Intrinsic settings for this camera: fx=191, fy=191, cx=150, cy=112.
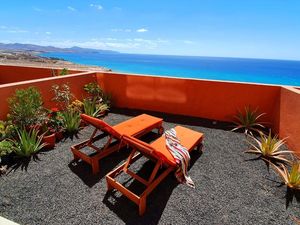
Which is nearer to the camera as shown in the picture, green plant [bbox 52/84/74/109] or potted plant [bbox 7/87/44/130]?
potted plant [bbox 7/87/44/130]

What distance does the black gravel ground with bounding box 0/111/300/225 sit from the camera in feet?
8.53

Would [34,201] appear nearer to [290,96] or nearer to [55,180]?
[55,180]

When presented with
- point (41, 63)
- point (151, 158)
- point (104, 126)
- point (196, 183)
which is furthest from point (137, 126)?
point (41, 63)

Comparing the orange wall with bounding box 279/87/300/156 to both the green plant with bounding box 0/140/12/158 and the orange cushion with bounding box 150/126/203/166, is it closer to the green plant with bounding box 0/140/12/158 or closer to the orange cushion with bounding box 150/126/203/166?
the orange cushion with bounding box 150/126/203/166

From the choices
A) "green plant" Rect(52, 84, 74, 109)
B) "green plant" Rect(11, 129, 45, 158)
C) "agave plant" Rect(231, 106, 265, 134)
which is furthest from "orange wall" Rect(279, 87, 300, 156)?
"green plant" Rect(52, 84, 74, 109)

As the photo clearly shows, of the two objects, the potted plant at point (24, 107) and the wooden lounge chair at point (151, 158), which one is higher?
the potted plant at point (24, 107)

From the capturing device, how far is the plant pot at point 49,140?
4.29 metres

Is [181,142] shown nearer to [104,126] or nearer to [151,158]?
[151,158]

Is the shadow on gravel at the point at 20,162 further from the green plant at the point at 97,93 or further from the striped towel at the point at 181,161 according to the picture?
the green plant at the point at 97,93

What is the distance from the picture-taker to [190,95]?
6184mm

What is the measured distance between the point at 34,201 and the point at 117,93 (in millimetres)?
4783

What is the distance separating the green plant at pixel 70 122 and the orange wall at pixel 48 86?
857 mm

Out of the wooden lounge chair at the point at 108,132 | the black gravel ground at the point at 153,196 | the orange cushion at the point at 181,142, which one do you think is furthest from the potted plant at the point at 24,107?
the orange cushion at the point at 181,142

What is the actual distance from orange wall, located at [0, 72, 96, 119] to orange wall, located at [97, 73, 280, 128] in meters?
0.79
